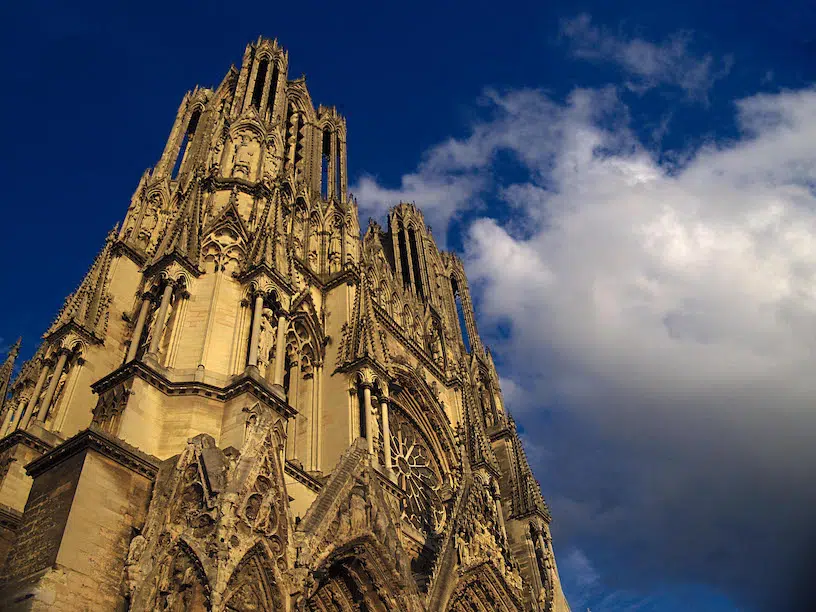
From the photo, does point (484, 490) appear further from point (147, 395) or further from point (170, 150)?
point (170, 150)

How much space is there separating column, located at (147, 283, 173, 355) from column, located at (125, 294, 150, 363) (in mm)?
362

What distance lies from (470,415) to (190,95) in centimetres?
1762

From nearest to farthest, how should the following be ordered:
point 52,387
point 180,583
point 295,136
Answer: point 180,583, point 52,387, point 295,136

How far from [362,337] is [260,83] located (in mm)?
13752

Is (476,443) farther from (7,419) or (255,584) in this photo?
(255,584)

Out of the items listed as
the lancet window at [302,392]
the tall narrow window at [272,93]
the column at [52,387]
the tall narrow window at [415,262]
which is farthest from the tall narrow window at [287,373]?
the tall narrow window at [415,262]

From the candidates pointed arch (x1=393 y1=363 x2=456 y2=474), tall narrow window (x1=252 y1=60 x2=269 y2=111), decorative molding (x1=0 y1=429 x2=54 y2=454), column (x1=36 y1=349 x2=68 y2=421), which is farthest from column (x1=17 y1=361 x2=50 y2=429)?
tall narrow window (x1=252 y1=60 x2=269 y2=111)

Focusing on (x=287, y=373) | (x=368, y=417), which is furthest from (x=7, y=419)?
(x=368, y=417)

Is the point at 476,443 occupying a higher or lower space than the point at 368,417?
higher

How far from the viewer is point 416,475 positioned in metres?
22.2

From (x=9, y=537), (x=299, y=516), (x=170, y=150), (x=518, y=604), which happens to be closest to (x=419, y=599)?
(x=299, y=516)

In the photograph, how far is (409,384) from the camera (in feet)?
77.7

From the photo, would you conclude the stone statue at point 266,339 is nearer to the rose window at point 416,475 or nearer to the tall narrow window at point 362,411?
the tall narrow window at point 362,411

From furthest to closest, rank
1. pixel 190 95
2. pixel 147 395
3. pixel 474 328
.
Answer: pixel 474 328 < pixel 190 95 < pixel 147 395
